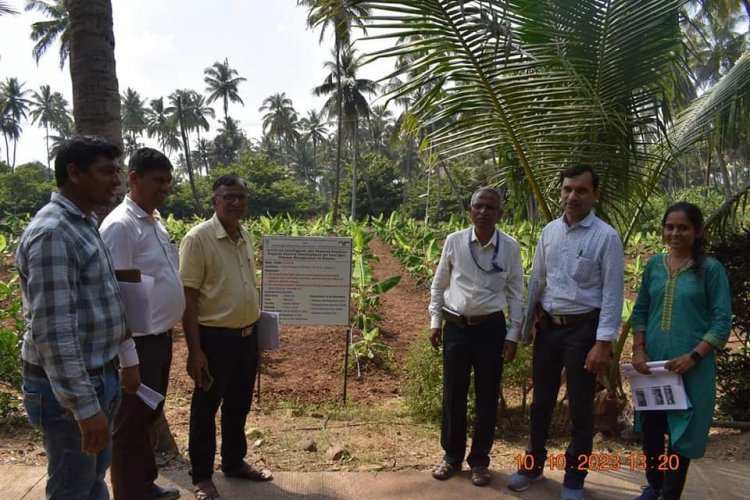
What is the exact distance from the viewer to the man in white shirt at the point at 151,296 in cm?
276

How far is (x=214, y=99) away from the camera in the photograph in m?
57.8

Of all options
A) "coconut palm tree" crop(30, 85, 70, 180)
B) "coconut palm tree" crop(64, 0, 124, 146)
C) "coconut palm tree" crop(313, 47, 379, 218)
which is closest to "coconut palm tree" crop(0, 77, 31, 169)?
"coconut palm tree" crop(30, 85, 70, 180)

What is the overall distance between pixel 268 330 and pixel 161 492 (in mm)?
1076

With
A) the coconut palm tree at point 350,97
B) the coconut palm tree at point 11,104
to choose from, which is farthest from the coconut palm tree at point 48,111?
the coconut palm tree at point 350,97

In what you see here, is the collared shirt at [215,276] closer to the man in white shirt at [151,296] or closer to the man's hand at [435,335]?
the man in white shirt at [151,296]

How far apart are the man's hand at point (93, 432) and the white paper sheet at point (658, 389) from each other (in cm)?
259

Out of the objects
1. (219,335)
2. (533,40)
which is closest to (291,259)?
(219,335)

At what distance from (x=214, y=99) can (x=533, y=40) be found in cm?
5839

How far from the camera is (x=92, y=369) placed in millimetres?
2049

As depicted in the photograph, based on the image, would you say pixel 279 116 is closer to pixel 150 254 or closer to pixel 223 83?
pixel 223 83

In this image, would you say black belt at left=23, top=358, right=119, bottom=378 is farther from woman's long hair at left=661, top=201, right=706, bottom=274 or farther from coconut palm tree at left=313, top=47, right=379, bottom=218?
coconut palm tree at left=313, top=47, right=379, bottom=218

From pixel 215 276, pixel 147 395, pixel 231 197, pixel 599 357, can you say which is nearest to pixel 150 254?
pixel 215 276

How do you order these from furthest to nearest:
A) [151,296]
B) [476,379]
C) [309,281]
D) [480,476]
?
[309,281] → [476,379] → [480,476] → [151,296]

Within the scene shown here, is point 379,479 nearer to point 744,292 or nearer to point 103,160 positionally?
point 103,160
